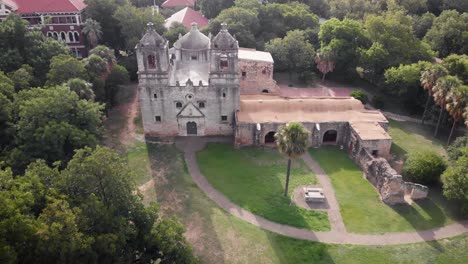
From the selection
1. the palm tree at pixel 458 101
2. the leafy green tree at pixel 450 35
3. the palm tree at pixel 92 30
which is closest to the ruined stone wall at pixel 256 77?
the palm tree at pixel 458 101

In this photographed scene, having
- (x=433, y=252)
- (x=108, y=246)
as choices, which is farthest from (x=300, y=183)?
(x=108, y=246)

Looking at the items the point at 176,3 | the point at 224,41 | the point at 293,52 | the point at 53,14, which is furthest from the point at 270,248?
the point at 176,3

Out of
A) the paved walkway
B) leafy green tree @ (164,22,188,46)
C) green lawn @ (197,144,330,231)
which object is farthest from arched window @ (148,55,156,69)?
leafy green tree @ (164,22,188,46)

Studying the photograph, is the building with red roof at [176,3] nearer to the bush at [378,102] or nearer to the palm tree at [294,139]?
the bush at [378,102]

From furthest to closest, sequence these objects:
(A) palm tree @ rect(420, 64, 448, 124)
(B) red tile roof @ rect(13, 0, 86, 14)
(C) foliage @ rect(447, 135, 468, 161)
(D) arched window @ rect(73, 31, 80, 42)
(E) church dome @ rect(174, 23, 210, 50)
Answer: (D) arched window @ rect(73, 31, 80, 42) → (B) red tile roof @ rect(13, 0, 86, 14) → (E) church dome @ rect(174, 23, 210, 50) → (A) palm tree @ rect(420, 64, 448, 124) → (C) foliage @ rect(447, 135, 468, 161)

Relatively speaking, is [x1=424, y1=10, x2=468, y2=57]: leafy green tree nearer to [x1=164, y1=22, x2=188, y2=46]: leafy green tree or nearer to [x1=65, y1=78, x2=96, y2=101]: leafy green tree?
[x1=164, y1=22, x2=188, y2=46]: leafy green tree

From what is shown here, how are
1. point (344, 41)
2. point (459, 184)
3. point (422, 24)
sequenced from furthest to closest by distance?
point (422, 24)
point (344, 41)
point (459, 184)

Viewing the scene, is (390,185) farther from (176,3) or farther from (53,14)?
(176,3)
